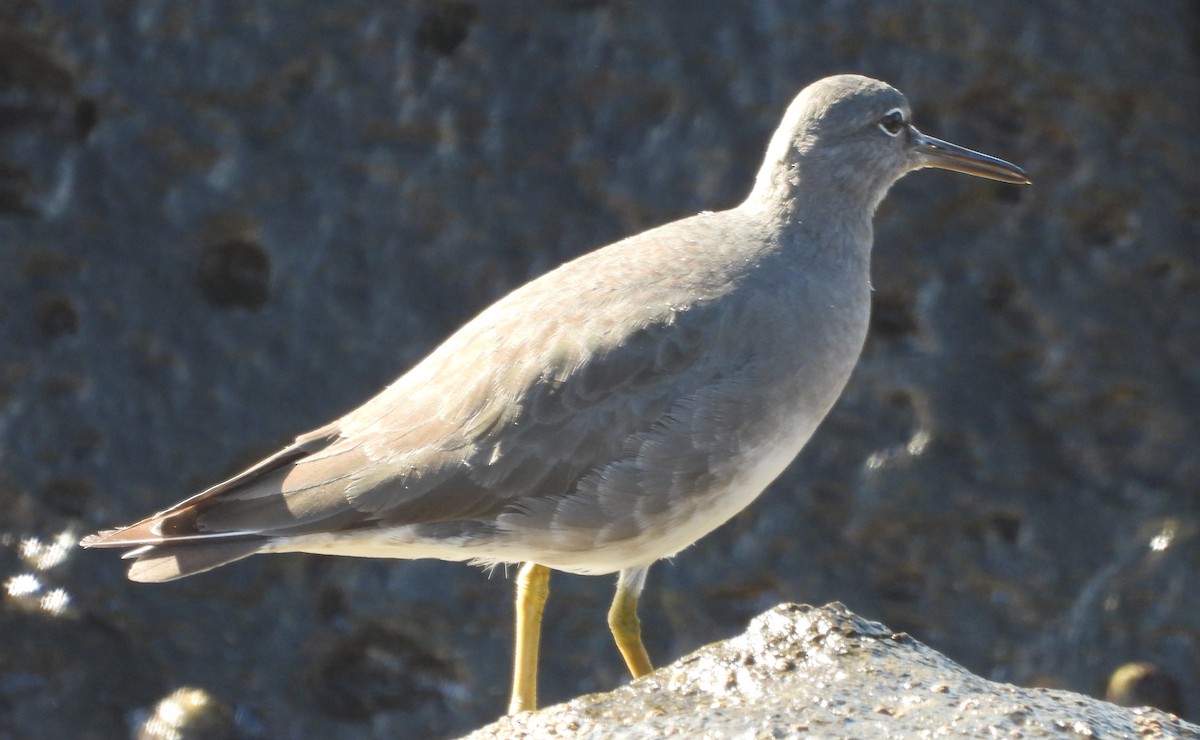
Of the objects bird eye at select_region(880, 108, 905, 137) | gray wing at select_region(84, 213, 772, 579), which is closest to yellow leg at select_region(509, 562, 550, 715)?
gray wing at select_region(84, 213, 772, 579)

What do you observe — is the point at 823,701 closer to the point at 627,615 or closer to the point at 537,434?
the point at 537,434

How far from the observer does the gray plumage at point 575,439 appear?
15.5ft

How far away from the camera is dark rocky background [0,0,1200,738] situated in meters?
6.53

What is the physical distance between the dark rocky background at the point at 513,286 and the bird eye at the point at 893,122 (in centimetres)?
146

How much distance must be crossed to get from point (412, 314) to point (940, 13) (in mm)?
2765

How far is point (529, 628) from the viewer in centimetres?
540

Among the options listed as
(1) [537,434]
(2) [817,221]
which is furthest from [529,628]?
(2) [817,221]

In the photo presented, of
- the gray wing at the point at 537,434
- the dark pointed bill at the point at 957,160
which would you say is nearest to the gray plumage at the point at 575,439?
the gray wing at the point at 537,434

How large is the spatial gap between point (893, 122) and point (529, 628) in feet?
7.24

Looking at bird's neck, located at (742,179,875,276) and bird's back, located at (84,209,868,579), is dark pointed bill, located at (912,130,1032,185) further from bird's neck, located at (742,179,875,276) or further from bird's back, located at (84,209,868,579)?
bird's back, located at (84,209,868,579)

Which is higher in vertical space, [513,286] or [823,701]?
[513,286]

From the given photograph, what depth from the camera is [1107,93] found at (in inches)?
273

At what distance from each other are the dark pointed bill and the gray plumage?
87cm

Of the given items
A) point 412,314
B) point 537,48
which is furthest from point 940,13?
point 412,314
